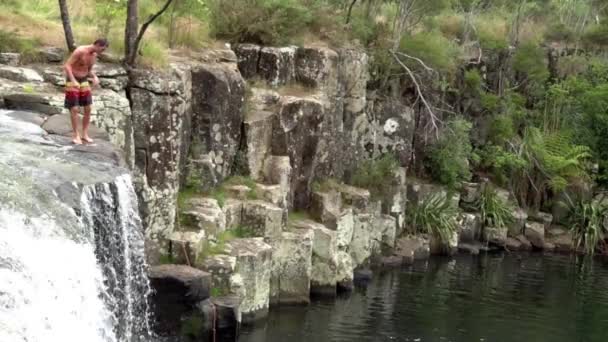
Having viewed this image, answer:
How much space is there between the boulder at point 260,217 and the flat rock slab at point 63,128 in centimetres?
642

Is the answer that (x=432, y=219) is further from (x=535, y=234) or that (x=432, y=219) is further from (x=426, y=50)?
(x=426, y=50)

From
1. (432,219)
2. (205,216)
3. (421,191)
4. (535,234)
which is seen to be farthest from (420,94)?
(205,216)

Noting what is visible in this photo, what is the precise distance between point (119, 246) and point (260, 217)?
8.09 meters

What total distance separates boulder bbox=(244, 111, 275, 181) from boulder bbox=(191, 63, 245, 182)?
510 mm

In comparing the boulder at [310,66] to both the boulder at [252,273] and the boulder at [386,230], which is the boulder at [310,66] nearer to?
the boulder at [386,230]

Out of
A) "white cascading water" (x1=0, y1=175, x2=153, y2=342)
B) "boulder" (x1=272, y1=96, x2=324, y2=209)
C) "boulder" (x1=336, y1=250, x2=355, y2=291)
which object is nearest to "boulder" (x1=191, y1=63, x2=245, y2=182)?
"boulder" (x1=272, y1=96, x2=324, y2=209)

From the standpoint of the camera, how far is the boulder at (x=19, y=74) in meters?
18.2

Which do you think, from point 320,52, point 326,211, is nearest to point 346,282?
point 326,211

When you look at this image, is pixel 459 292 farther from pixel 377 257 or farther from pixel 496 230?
pixel 496 230

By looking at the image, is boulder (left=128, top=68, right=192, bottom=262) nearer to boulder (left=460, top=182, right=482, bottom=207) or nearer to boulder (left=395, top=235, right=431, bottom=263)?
boulder (left=395, top=235, right=431, bottom=263)

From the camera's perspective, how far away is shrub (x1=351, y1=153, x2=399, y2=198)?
2970 centimetres

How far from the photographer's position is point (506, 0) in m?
45.3

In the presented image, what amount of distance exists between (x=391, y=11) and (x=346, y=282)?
16.6 meters

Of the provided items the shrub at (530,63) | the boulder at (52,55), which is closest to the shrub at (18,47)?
the boulder at (52,55)
